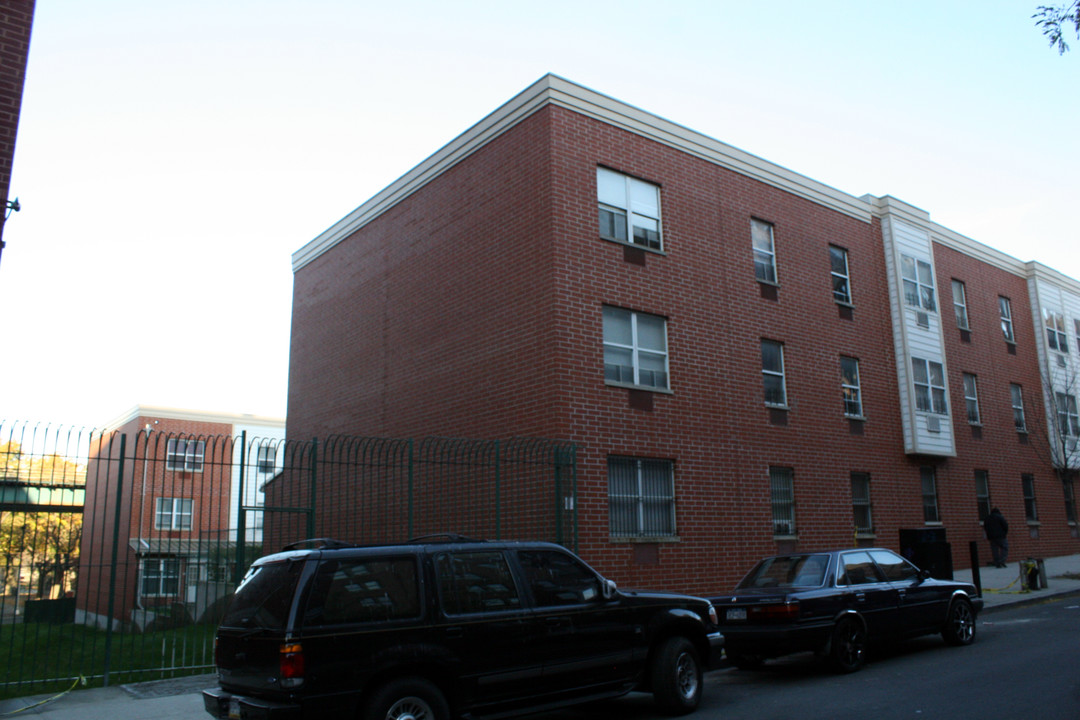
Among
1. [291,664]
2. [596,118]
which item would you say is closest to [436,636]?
[291,664]

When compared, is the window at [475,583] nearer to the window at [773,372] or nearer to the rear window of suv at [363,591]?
the rear window of suv at [363,591]

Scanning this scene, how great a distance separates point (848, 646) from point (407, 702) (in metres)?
5.99

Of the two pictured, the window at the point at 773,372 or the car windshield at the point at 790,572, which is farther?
the window at the point at 773,372

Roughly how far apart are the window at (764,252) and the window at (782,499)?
450 centimetres

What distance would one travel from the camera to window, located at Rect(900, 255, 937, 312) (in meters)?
24.0

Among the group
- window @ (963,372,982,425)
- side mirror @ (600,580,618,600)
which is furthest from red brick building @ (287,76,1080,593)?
side mirror @ (600,580,618,600)

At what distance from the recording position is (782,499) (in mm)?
19125

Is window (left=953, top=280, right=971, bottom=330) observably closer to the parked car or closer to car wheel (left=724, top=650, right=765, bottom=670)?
the parked car

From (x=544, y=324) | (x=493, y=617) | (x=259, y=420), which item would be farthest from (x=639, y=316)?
(x=259, y=420)

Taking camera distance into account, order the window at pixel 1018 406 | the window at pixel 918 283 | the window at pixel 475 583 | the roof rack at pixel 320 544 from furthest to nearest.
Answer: the window at pixel 1018 406, the window at pixel 918 283, the window at pixel 475 583, the roof rack at pixel 320 544

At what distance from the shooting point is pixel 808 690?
9.30 m

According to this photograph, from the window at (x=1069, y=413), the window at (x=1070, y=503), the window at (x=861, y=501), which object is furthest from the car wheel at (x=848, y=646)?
the window at (x=1070, y=503)

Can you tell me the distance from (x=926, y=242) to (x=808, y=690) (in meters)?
19.2

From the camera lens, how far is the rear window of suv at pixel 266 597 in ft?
21.4
